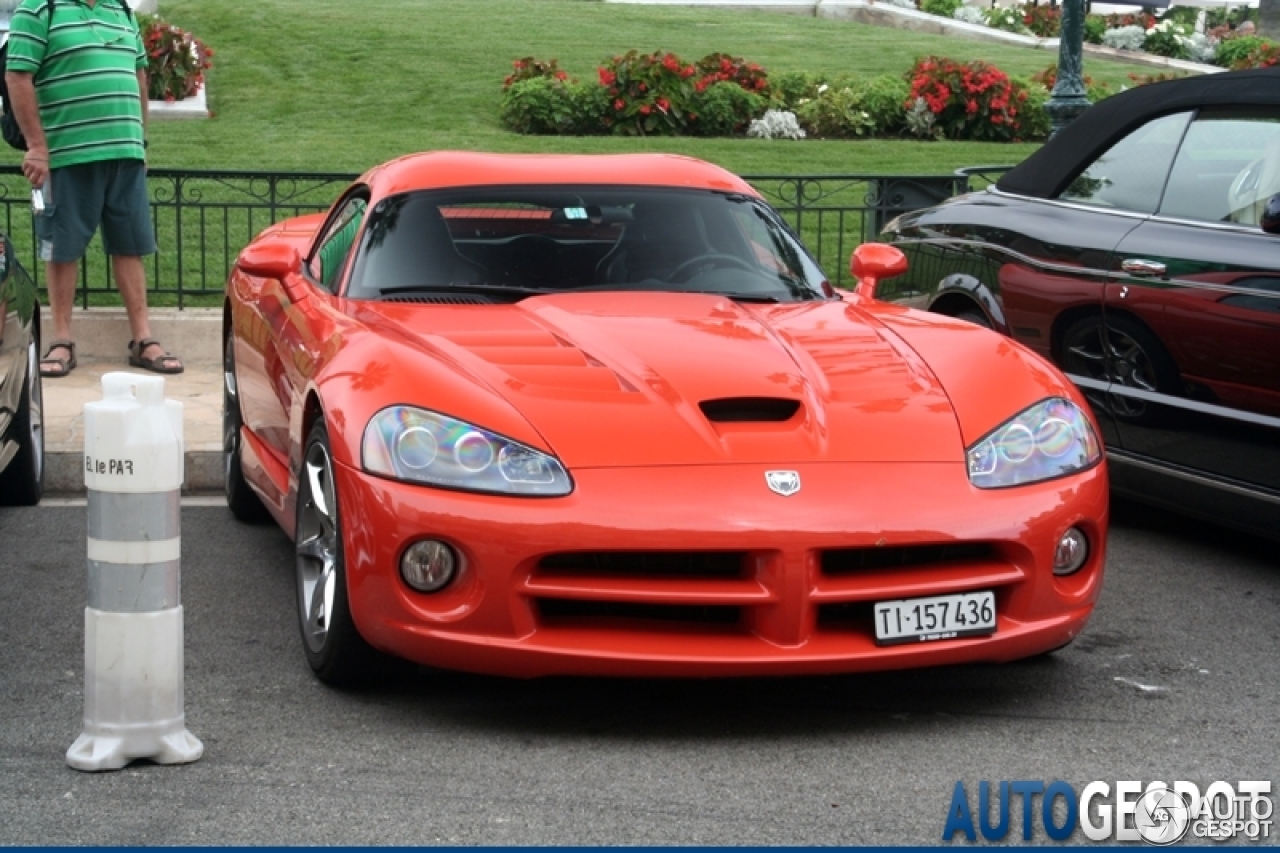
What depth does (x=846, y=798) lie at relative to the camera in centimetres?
423

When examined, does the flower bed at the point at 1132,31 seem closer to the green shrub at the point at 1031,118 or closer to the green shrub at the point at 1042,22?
the green shrub at the point at 1042,22

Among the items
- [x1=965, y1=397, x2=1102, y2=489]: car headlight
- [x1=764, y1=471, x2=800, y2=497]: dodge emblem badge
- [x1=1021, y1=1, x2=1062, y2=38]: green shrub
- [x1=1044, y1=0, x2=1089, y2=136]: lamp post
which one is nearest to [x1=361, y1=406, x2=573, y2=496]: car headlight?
[x1=764, y1=471, x2=800, y2=497]: dodge emblem badge

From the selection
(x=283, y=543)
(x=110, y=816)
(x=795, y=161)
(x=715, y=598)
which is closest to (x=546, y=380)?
(x=715, y=598)

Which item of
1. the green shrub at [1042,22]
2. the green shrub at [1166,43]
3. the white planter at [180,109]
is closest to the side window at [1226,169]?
the white planter at [180,109]

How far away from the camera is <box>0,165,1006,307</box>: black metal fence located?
11.2m

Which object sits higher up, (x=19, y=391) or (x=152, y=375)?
(x=19, y=391)

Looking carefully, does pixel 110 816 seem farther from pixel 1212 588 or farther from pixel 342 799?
pixel 1212 588

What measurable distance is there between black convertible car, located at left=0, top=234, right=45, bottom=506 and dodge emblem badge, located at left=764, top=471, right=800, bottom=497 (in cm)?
311

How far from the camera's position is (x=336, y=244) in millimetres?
6637

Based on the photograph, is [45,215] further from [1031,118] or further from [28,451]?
[1031,118]

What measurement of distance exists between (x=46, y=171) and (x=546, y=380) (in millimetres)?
5257

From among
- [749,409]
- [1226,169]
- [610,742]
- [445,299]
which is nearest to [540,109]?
[1226,169]

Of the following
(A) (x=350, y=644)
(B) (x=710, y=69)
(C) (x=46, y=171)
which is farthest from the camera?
(B) (x=710, y=69)

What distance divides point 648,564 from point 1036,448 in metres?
1.11
